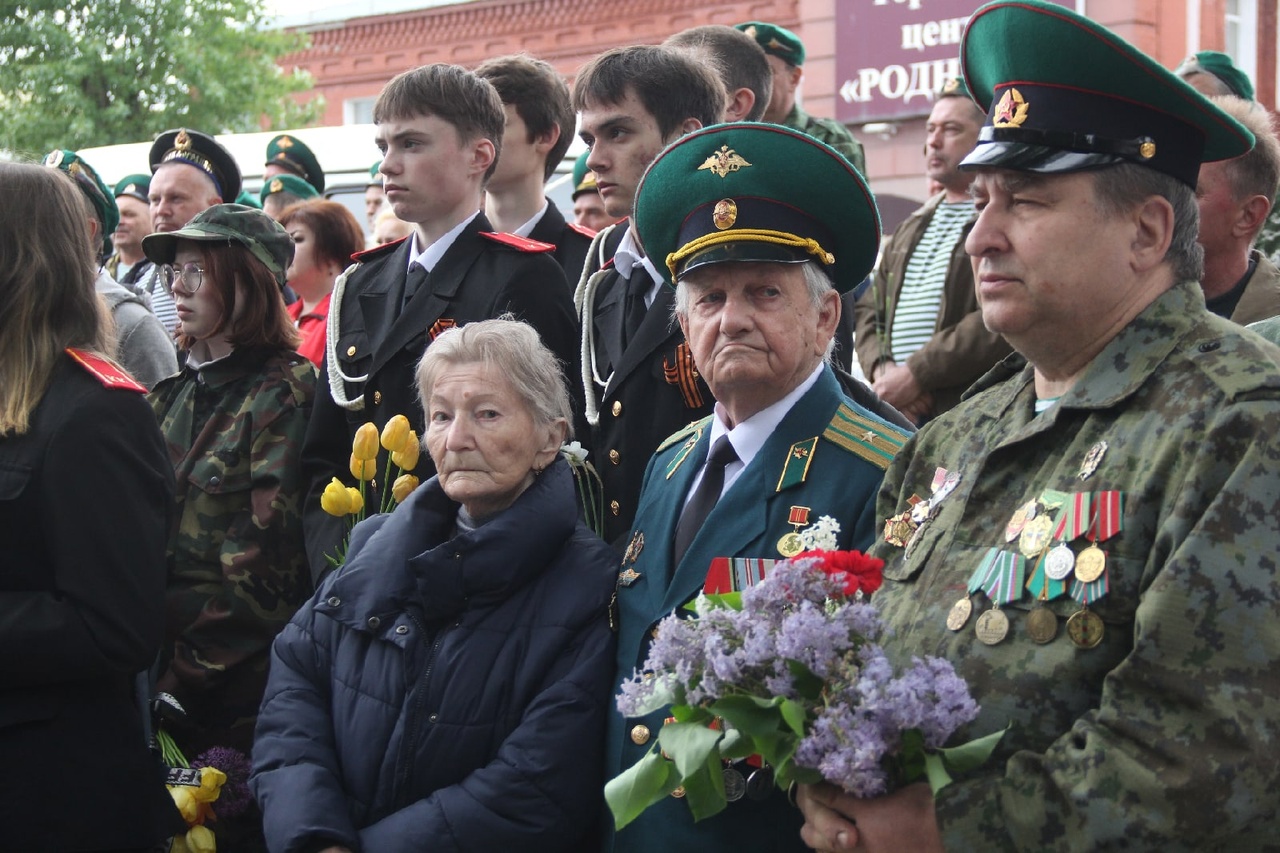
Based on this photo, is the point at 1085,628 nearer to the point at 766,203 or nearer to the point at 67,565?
the point at 766,203

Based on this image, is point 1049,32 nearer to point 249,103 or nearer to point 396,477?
point 396,477

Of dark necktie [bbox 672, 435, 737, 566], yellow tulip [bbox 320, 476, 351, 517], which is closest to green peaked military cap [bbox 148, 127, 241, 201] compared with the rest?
yellow tulip [bbox 320, 476, 351, 517]

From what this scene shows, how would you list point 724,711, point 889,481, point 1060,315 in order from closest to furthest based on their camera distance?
1. point 724,711
2. point 1060,315
3. point 889,481

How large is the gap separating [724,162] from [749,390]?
54 centimetres

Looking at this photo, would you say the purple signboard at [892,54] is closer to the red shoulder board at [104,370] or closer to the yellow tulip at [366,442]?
the yellow tulip at [366,442]

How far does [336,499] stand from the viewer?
4.16 m

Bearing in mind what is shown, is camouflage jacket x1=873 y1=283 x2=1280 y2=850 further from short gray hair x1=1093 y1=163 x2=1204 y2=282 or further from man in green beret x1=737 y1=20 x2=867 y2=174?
man in green beret x1=737 y1=20 x2=867 y2=174

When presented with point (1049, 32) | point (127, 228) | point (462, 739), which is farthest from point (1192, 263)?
point (127, 228)

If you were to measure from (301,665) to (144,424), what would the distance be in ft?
2.22

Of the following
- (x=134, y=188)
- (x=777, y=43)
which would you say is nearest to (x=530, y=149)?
(x=777, y=43)

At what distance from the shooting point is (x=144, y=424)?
3.65m

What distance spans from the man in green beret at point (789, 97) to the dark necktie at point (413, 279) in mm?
2067

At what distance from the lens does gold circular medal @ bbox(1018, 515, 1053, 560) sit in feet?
8.04

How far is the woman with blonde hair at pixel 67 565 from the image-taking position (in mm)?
3449
